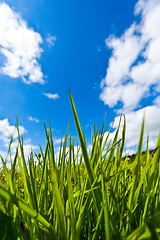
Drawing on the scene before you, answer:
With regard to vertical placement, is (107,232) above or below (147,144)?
below

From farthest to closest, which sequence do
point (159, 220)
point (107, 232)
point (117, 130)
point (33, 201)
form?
point (117, 130) → point (33, 201) → point (107, 232) → point (159, 220)

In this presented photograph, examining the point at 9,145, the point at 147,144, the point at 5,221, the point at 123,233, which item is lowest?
the point at 123,233

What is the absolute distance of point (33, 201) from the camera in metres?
0.46

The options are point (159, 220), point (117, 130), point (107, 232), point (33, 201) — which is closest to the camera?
point (159, 220)

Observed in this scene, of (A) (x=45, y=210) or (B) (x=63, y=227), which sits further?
(A) (x=45, y=210)

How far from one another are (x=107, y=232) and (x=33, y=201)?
0.74 ft

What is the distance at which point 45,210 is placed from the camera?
Answer: 554 mm

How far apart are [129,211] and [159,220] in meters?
0.25

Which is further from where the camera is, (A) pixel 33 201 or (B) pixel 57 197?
(A) pixel 33 201

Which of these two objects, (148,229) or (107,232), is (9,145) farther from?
(148,229)

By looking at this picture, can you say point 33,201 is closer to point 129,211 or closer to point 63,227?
point 63,227

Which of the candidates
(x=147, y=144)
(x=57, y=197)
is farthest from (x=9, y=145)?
(x=147, y=144)

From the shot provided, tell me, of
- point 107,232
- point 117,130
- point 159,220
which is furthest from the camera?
point 117,130

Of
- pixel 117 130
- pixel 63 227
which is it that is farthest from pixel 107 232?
pixel 117 130
